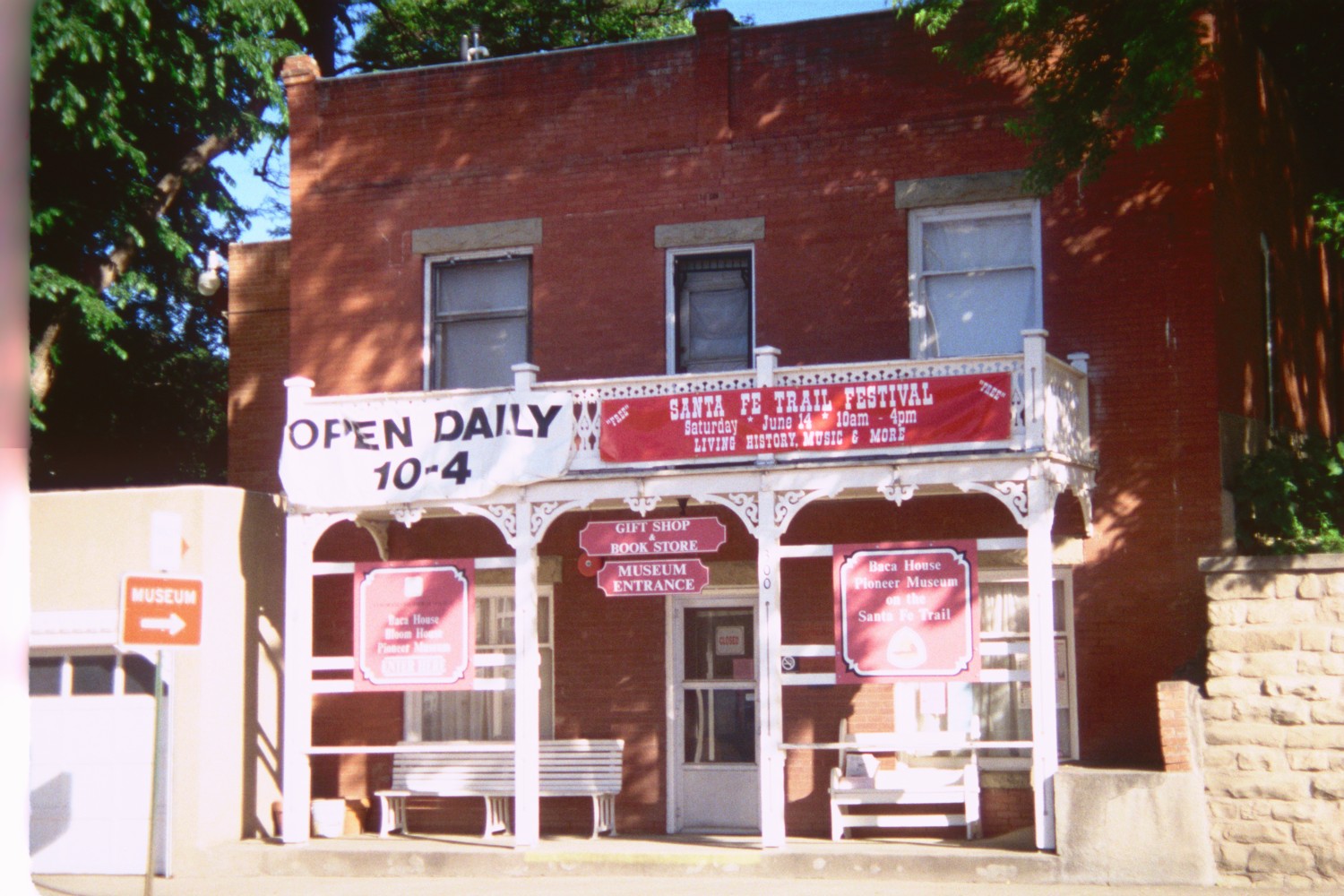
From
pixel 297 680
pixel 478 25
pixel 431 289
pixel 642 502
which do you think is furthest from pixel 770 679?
pixel 478 25

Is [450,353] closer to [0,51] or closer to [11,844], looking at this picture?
[11,844]

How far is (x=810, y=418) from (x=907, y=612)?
1.90 meters

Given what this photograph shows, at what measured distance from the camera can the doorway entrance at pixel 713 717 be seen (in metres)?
16.2

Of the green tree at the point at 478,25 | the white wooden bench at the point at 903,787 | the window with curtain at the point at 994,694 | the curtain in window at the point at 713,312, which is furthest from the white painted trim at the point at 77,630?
the green tree at the point at 478,25

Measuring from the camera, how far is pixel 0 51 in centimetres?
485

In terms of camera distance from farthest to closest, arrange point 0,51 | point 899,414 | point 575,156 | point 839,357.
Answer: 1. point 575,156
2. point 839,357
3. point 899,414
4. point 0,51

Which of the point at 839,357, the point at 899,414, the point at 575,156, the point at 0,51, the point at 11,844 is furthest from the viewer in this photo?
the point at 575,156

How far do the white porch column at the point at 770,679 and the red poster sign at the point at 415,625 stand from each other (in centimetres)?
283

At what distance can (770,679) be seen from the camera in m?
14.2

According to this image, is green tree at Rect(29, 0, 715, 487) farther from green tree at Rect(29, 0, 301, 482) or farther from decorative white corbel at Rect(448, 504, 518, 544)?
decorative white corbel at Rect(448, 504, 518, 544)

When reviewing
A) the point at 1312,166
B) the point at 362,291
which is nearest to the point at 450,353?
the point at 362,291

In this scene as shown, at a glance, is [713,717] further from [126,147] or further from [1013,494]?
[126,147]

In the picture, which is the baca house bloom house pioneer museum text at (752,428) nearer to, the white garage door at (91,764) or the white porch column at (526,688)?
the white porch column at (526,688)

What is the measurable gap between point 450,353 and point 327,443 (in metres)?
2.48
